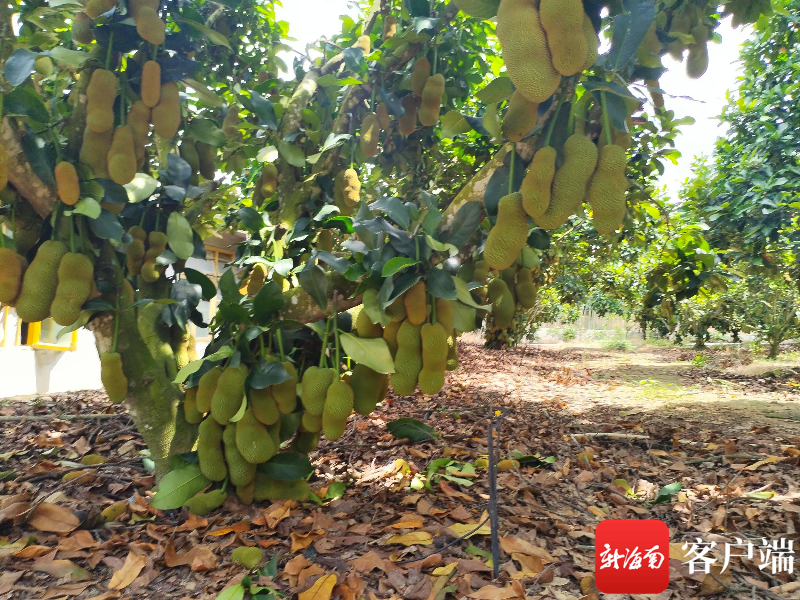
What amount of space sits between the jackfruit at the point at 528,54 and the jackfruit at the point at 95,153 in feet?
3.50

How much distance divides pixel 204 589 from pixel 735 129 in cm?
464

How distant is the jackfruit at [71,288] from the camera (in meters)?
1.20

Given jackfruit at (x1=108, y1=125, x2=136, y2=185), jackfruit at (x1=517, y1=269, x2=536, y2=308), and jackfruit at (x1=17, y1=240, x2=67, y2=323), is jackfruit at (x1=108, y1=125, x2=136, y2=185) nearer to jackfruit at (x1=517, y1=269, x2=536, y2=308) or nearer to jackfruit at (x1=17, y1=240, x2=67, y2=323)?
jackfruit at (x1=17, y1=240, x2=67, y2=323)

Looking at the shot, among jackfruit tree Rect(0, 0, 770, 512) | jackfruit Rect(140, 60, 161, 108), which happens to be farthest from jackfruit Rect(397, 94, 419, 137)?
jackfruit Rect(140, 60, 161, 108)

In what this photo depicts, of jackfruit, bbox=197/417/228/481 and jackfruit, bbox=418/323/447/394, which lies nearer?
jackfruit, bbox=418/323/447/394

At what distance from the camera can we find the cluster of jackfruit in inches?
29.5

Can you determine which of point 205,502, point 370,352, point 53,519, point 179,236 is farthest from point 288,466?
point 179,236

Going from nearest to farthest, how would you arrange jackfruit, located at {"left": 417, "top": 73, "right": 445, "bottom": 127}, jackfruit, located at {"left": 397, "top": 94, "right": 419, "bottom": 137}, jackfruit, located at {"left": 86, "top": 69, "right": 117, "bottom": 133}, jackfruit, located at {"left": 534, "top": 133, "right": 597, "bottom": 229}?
jackfruit, located at {"left": 534, "top": 133, "right": 597, "bottom": 229}, jackfruit, located at {"left": 86, "top": 69, "right": 117, "bottom": 133}, jackfruit, located at {"left": 417, "top": 73, "right": 445, "bottom": 127}, jackfruit, located at {"left": 397, "top": 94, "right": 419, "bottom": 137}

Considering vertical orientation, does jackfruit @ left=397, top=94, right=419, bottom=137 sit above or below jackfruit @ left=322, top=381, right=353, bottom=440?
above

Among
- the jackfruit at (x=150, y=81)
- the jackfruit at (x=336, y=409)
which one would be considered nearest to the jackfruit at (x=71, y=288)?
the jackfruit at (x=150, y=81)

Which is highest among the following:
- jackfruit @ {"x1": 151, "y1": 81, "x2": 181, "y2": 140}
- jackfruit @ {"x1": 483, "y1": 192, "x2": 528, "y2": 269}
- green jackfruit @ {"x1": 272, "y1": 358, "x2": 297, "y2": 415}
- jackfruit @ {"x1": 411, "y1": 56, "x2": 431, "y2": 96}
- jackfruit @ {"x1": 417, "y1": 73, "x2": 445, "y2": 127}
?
jackfruit @ {"x1": 411, "y1": 56, "x2": 431, "y2": 96}

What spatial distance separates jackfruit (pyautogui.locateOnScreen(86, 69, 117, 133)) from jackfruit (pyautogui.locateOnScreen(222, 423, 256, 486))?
0.82 meters

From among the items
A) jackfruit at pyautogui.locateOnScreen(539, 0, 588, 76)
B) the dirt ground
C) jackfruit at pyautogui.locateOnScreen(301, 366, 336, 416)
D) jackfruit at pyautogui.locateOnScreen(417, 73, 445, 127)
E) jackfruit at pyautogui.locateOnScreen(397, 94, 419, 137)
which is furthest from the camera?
jackfruit at pyautogui.locateOnScreen(397, 94, 419, 137)

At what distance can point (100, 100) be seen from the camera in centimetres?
127
